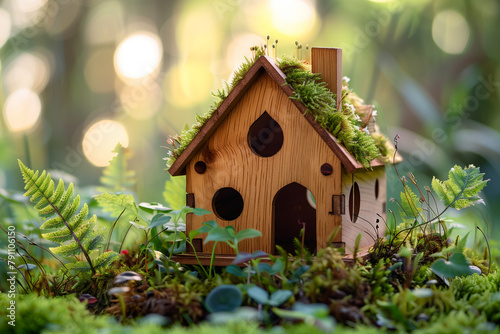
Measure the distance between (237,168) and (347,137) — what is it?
41 centimetres

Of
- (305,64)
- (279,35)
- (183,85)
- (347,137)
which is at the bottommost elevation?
(347,137)

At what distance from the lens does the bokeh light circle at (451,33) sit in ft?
11.0

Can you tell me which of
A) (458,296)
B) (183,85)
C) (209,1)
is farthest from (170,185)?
(209,1)

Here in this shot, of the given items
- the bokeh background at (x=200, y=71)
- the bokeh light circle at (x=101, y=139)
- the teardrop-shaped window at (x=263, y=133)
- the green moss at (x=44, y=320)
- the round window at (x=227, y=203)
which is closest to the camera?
the green moss at (x=44, y=320)

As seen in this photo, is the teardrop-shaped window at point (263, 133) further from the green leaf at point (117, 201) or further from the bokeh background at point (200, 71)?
the bokeh background at point (200, 71)

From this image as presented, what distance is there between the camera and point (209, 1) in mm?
3770

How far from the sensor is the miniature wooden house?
61.6 inches

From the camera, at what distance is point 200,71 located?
365cm

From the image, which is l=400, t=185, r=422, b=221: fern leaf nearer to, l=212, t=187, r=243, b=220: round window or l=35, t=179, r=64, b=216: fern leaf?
l=212, t=187, r=243, b=220: round window

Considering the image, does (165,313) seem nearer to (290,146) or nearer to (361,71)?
(290,146)

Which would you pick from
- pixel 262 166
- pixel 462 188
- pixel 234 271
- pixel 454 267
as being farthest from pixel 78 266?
pixel 462 188

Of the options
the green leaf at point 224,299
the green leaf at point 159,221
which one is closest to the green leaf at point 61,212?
the green leaf at point 159,221

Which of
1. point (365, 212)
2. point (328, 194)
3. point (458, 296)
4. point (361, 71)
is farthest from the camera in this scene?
point (361, 71)

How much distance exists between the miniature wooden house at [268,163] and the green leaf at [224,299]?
1.41ft
